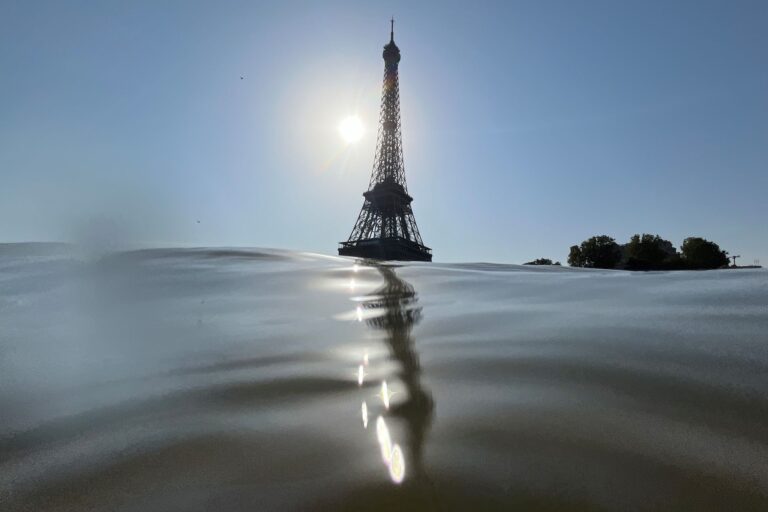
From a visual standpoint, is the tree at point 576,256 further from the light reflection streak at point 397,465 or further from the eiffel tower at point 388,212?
the light reflection streak at point 397,465

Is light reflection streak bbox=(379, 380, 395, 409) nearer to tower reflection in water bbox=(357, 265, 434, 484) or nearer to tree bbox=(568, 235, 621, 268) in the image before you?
tower reflection in water bbox=(357, 265, 434, 484)

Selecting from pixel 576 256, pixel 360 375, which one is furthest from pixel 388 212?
pixel 360 375

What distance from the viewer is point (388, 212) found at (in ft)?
144

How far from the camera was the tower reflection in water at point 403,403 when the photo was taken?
774 mm

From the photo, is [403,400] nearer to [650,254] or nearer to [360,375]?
[360,375]

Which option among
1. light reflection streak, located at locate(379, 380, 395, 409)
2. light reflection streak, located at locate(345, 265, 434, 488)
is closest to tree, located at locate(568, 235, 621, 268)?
light reflection streak, located at locate(345, 265, 434, 488)

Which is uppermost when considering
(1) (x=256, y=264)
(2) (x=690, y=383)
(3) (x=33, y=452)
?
(1) (x=256, y=264)

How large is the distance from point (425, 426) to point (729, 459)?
57 centimetres

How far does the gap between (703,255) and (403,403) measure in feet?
150

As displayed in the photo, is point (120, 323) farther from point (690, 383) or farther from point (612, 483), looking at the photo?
point (690, 383)

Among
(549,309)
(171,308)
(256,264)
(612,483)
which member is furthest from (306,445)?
(256,264)

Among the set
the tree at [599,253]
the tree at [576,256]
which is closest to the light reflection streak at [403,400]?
the tree at [599,253]

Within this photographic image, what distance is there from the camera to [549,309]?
2367 millimetres

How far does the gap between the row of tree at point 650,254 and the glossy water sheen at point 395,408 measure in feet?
123
